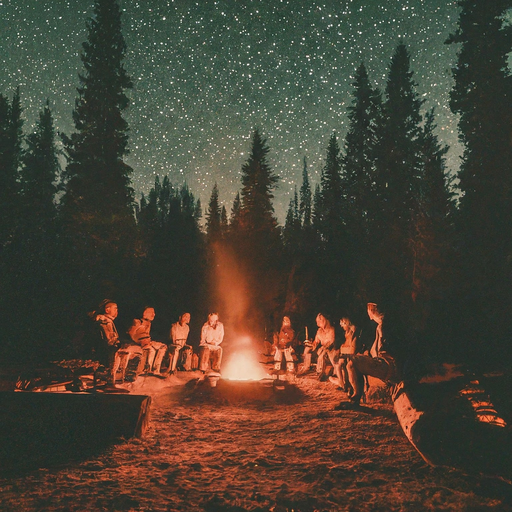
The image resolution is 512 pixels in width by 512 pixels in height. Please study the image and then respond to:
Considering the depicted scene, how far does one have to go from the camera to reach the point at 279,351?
37.0 feet

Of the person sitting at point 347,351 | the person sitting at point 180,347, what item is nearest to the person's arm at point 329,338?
the person sitting at point 347,351

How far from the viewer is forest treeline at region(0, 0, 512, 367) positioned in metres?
12.4

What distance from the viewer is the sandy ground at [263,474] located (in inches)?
129

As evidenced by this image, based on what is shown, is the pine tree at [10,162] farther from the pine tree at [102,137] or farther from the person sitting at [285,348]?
the person sitting at [285,348]

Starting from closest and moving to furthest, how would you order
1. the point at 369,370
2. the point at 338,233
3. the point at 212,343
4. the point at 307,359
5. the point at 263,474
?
the point at 263,474 < the point at 369,370 < the point at 212,343 < the point at 307,359 < the point at 338,233

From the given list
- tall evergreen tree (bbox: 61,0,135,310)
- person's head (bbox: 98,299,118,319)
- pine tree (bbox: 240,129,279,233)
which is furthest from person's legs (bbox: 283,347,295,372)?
pine tree (bbox: 240,129,279,233)

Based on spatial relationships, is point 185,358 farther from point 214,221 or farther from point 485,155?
point 214,221

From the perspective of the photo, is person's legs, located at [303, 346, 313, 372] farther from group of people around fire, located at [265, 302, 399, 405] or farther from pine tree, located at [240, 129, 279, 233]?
pine tree, located at [240, 129, 279, 233]

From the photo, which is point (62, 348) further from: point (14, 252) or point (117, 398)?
point (117, 398)

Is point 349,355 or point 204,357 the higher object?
point 349,355

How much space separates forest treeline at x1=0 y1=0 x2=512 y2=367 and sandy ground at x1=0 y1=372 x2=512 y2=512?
7.50 m

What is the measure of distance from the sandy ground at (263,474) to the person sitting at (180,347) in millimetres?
3368

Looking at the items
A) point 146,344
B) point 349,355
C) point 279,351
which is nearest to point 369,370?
point 349,355

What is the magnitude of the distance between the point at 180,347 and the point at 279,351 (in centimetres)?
338
